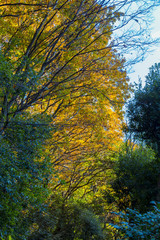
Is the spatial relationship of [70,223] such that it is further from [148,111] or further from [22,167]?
[22,167]

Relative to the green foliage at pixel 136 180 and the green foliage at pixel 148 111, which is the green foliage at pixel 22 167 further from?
the green foliage at pixel 148 111

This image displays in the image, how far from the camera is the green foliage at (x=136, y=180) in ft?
26.4

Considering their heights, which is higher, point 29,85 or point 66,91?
point 66,91

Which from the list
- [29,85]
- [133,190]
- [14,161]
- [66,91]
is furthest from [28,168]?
[133,190]

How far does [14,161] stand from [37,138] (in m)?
0.84

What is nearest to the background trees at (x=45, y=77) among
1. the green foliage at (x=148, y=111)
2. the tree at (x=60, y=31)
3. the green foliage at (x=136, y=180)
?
the tree at (x=60, y=31)

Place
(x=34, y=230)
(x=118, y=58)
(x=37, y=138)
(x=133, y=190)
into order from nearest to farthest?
(x=37, y=138)
(x=118, y=58)
(x=34, y=230)
(x=133, y=190)

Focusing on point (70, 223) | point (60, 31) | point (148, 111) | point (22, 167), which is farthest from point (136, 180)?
point (60, 31)

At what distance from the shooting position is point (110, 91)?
7.47 m

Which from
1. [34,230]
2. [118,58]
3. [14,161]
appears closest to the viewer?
[14,161]

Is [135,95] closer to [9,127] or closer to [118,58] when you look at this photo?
[118,58]

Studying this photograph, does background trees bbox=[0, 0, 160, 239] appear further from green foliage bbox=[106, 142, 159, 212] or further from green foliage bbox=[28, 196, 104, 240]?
green foliage bbox=[106, 142, 159, 212]

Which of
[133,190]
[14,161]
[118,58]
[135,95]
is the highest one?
[135,95]

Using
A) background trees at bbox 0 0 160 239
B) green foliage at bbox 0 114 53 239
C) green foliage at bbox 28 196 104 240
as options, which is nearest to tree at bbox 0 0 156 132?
background trees at bbox 0 0 160 239
